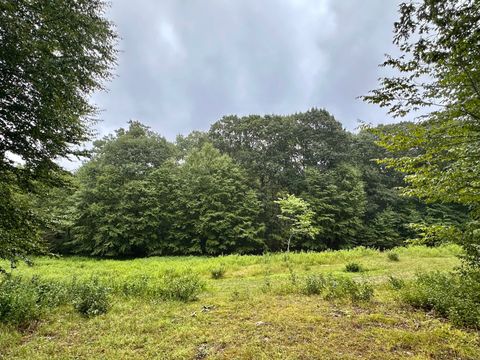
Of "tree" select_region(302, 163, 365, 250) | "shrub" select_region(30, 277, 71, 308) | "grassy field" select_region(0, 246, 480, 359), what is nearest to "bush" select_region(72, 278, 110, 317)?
"grassy field" select_region(0, 246, 480, 359)

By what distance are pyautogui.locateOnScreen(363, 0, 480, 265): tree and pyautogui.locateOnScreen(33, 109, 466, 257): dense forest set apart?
16434 millimetres

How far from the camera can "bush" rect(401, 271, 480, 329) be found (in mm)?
4395

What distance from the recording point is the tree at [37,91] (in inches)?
185

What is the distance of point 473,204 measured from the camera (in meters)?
4.77

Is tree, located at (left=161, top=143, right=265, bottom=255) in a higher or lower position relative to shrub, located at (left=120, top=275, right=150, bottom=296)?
higher

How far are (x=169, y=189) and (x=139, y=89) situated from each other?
387 inches

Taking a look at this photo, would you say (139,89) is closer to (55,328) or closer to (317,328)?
(55,328)

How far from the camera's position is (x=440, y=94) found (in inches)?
162

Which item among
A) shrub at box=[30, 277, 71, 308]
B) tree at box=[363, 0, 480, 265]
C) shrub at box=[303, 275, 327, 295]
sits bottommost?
shrub at box=[30, 277, 71, 308]

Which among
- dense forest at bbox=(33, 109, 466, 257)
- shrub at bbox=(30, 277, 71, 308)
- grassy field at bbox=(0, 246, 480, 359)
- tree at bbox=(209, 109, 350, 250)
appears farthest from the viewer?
tree at bbox=(209, 109, 350, 250)

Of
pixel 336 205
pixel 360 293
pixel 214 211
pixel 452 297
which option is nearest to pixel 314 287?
pixel 360 293

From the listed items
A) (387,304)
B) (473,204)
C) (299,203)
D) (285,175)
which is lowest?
(387,304)

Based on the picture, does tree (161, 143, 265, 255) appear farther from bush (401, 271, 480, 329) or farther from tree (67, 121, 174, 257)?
bush (401, 271, 480, 329)

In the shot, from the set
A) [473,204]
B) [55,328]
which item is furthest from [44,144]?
[473,204]
